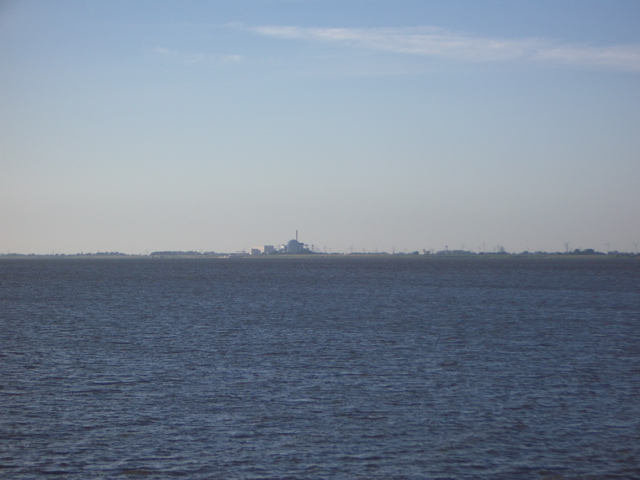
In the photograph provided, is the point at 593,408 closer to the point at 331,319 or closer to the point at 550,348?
the point at 550,348

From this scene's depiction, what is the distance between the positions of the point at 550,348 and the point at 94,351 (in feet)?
74.6

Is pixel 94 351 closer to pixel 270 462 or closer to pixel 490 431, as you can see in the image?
pixel 270 462

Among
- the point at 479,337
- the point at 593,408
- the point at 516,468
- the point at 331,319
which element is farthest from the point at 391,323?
the point at 516,468

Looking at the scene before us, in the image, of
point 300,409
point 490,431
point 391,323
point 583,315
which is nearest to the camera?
point 490,431

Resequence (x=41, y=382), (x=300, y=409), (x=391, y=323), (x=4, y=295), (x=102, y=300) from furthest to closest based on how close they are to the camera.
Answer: (x=4, y=295), (x=102, y=300), (x=391, y=323), (x=41, y=382), (x=300, y=409)

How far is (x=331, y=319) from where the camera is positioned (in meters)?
50.2

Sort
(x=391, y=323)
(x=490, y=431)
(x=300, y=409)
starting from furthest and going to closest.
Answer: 1. (x=391, y=323)
2. (x=300, y=409)
3. (x=490, y=431)

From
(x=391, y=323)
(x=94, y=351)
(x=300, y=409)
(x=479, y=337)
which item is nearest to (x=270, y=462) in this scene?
(x=300, y=409)

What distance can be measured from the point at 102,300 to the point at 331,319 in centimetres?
2998

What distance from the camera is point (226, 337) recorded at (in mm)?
39375

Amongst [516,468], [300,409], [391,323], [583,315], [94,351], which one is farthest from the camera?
[583,315]

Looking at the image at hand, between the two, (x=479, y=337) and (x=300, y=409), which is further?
(x=479, y=337)

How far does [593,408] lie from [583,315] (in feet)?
110

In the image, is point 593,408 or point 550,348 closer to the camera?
point 593,408
